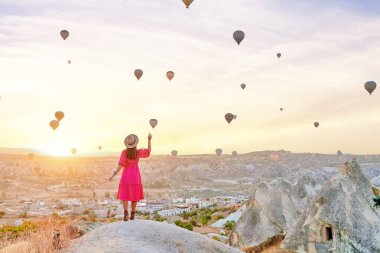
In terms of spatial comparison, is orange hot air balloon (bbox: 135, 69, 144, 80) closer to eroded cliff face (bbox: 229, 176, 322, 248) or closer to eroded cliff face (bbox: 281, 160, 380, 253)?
eroded cliff face (bbox: 229, 176, 322, 248)

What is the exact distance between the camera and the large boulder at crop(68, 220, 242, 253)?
1038cm

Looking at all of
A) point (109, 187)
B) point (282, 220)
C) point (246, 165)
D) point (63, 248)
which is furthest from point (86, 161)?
point (63, 248)

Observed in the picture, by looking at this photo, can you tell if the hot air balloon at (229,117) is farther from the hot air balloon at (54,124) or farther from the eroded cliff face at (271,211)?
the eroded cliff face at (271,211)

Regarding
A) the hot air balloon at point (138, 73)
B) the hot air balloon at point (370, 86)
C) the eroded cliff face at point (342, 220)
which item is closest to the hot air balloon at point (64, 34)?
the hot air balloon at point (138, 73)

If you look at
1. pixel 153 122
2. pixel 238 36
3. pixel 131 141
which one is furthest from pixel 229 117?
pixel 131 141

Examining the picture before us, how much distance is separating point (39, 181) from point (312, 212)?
459 ft

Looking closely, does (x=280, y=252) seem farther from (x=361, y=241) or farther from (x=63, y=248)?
(x=63, y=248)

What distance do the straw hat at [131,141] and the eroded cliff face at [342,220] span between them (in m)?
8.37

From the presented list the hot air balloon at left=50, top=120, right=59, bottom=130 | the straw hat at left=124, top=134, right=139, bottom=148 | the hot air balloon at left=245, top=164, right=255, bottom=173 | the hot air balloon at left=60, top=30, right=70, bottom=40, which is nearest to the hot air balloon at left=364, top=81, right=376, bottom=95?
the hot air balloon at left=60, top=30, right=70, bottom=40

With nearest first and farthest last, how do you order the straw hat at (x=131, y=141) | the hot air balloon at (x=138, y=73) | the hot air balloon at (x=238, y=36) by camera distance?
1. the straw hat at (x=131, y=141)
2. the hot air balloon at (x=138, y=73)
3. the hot air balloon at (x=238, y=36)

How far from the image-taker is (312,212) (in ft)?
59.0

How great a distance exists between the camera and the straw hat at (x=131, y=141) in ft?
43.1

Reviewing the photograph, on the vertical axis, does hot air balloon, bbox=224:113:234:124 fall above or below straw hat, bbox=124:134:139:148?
above

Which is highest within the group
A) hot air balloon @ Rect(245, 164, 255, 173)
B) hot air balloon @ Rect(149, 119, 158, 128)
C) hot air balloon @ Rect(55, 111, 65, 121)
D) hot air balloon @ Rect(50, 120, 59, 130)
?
hot air balloon @ Rect(55, 111, 65, 121)
